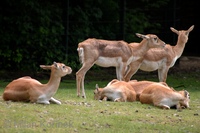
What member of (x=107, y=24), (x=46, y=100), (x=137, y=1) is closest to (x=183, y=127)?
(x=46, y=100)

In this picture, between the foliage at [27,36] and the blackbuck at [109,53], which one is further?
the foliage at [27,36]

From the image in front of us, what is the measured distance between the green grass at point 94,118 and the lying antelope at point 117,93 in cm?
27

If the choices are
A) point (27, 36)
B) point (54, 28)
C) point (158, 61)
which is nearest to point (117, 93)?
point (158, 61)

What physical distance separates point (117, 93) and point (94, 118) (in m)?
1.97

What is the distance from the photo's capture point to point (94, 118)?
845cm

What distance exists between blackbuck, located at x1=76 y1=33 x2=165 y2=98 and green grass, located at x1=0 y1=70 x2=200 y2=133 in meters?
1.20

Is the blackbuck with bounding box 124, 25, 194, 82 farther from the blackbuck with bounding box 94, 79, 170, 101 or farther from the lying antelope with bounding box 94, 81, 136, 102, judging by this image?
the lying antelope with bounding box 94, 81, 136, 102

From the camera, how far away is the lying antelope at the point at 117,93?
34.0ft

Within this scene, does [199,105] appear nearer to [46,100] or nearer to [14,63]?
[46,100]

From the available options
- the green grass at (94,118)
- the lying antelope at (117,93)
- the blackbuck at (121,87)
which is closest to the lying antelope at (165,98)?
the green grass at (94,118)

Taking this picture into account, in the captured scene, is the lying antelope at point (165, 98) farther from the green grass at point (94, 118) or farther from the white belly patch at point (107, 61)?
the white belly patch at point (107, 61)

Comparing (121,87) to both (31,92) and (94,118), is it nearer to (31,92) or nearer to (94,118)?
(31,92)

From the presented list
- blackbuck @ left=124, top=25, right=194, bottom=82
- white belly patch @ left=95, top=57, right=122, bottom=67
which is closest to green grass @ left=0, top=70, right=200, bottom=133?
white belly patch @ left=95, top=57, right=122, bottom=67

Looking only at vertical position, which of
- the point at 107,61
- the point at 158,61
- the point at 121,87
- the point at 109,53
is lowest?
the point at 158,61
